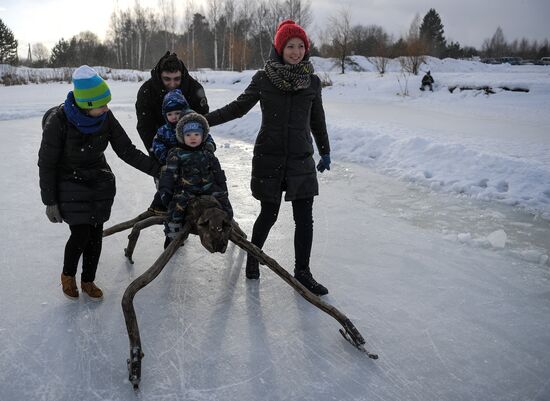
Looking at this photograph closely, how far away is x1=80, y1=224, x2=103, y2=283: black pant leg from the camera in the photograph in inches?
100

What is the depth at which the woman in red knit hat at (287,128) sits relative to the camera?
8.14ft

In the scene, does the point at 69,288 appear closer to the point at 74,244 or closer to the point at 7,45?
the point at 74,244

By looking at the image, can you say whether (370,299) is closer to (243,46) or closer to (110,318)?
(110,318)

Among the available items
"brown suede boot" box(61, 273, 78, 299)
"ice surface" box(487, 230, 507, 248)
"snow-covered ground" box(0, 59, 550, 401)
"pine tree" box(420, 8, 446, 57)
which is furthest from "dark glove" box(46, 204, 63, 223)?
"pine tree" box(420, 8, 446, 57)

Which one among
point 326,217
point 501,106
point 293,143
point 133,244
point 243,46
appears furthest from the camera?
point 243,46

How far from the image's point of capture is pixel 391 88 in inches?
613

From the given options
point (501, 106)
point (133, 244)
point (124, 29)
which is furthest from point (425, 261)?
point (124, 29)

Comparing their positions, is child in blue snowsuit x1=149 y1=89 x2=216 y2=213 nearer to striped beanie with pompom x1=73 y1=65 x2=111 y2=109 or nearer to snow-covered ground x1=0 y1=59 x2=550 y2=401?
striped beanie with pompom x1=73 y1=65 x2=111 y2=109

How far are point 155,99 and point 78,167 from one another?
81 cm

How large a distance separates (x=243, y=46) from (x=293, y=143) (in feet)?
118

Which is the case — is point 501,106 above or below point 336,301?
above

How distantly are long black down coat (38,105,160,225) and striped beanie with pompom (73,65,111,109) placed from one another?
15 centimetres

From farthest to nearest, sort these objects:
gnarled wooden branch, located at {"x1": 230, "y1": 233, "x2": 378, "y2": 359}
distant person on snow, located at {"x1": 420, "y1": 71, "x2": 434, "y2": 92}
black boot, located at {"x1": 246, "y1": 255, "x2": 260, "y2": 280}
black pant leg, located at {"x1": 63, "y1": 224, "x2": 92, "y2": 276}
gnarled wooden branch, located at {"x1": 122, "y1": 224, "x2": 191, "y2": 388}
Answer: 1. distant person on snow, located at {"x1": 420, "y1": 71, "x2": 434, "y2": 92}
2. black boot, located at {"x1": 246, "y1": 255, "x2": 260, "y2": 280}
3. black pant leg, located at {"x1": 63, "y1": 224, "x2": 92, "y2": 276}
4. gnarled wooden branch, located at {"x1": 230, "y1": 233, "x2": 378, "y2": 359}
5. gnarled wooden branch, located at {"x1": 122, "y1": 224, "x2": 191, "y2": 388}

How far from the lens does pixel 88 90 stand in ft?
7.09
